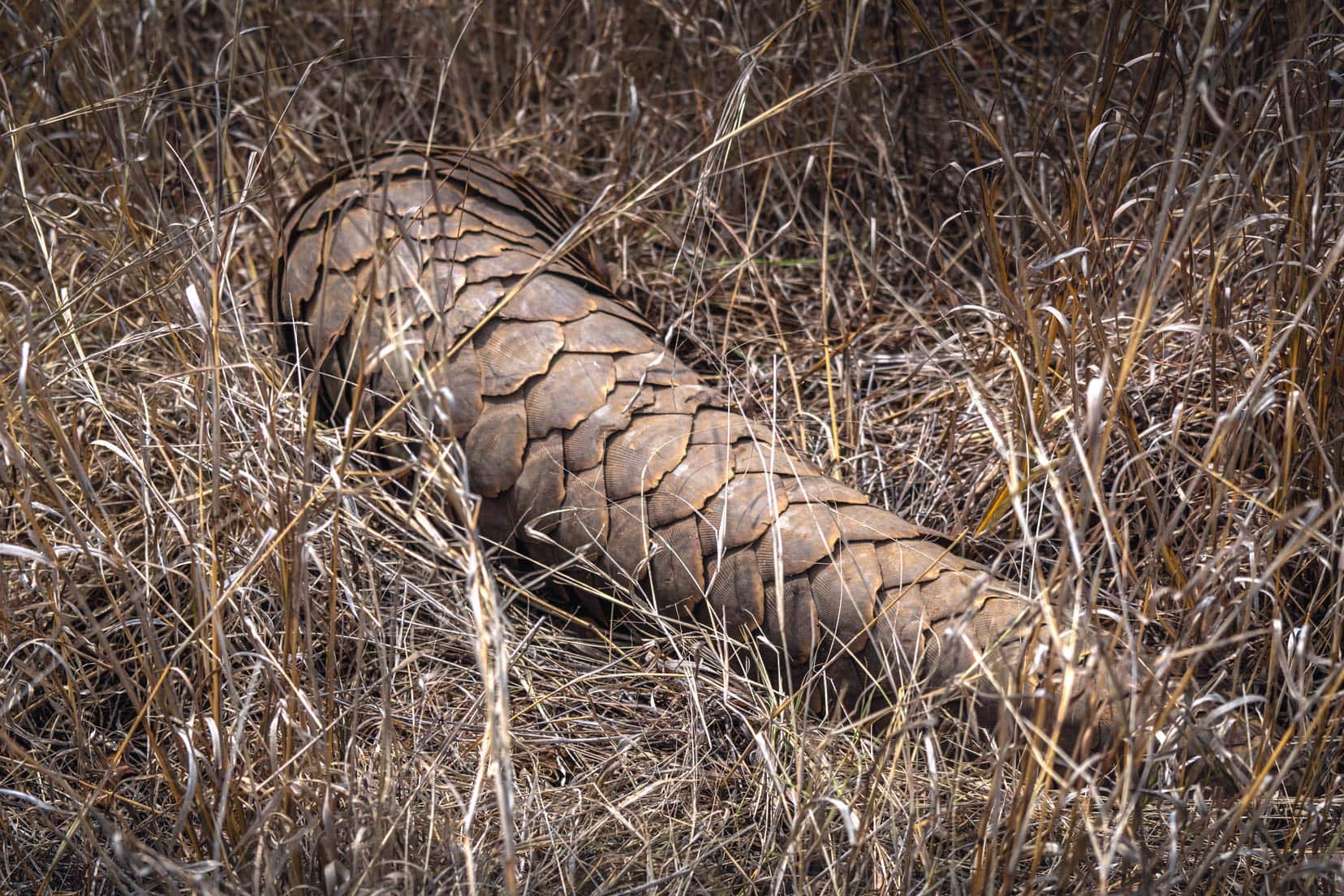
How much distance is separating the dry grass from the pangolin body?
67 mm

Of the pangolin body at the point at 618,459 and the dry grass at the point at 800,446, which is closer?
the dry grass at the point at 800,446

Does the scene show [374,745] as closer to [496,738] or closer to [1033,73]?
[496,738]

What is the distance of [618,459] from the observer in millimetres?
1193

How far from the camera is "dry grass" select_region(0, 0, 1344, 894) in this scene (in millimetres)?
875

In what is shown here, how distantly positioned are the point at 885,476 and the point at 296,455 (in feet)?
2.33

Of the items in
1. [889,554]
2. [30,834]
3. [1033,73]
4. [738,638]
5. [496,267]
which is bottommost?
[30,834]

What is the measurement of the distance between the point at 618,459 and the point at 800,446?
1.01 ft

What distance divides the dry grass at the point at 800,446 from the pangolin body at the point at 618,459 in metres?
0.07

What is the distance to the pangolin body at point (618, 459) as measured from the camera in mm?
1094

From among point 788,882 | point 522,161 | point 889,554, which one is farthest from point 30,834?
point 522,161

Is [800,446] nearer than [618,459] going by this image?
No

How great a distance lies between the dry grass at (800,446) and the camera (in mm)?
875

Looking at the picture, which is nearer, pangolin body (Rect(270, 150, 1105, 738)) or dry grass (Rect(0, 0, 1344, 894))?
dry grass (Rect(0, 0, 1344, 894))

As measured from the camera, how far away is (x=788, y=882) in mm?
973
